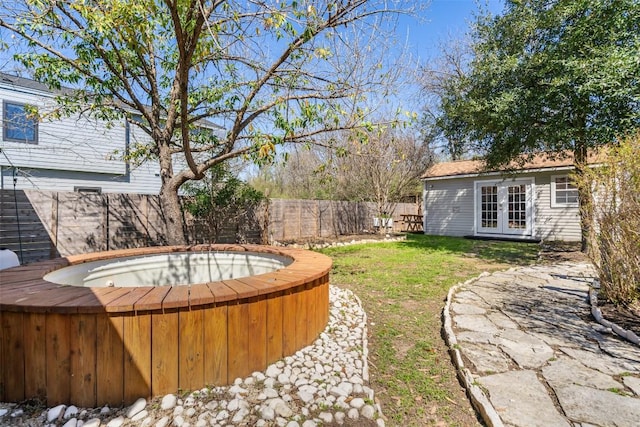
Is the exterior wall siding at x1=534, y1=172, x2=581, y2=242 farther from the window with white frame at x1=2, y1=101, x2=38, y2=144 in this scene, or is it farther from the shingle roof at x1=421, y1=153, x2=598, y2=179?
the window with white frame at x1=2, y1=101, x2=38, y2=144

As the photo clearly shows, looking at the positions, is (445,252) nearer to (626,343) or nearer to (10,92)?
(626,343)

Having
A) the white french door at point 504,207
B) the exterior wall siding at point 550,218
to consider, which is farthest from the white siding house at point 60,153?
the exterior wall siding at point 550,218

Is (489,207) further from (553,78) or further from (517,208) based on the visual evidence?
(553,78)

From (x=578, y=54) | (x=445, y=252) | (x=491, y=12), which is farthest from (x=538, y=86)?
(x=445, y=252)

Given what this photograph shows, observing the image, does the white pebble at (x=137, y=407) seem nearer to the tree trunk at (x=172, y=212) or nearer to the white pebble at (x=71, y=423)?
the white pebble at (x=71, y=423)

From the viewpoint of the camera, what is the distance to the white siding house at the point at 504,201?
405 inches

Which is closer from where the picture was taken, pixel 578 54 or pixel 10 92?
pixel 578 54

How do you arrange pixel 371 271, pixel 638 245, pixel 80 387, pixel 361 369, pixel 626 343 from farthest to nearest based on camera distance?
1. pixel 371 271
2. pixel 638 245
3. pixel 626 343
4. pixel 361 369
5. pixel 80 387

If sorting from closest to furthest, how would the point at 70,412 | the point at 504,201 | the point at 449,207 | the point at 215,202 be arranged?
the point at 70,412
the point at 215,202
the point at 504,201
the point at 449,207

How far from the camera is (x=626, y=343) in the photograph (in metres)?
2.80

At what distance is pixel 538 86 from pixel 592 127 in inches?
51.6

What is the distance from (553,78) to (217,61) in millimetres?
6214

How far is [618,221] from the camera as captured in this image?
3.58m

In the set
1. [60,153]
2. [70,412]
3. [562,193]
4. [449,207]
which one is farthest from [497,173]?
[60,153]
